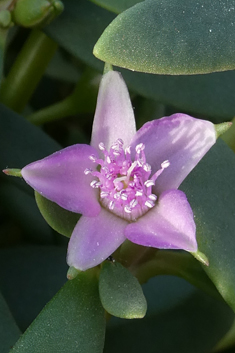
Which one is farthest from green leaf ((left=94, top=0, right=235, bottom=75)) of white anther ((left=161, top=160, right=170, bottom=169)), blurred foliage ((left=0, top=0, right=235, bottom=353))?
white anther ((left=161, top=160, right=170, bottom=169))

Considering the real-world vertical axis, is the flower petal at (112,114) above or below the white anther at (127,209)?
above

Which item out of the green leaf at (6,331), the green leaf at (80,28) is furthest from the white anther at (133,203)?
the green leaf at (80,28)

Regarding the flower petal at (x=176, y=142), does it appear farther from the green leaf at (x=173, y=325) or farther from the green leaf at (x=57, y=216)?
the green leaf at (x=173, y=325)

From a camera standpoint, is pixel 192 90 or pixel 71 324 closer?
pixel 71 324

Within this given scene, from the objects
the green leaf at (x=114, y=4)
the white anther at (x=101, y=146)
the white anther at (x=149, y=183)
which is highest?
the green leaf at (x=114, y=4)

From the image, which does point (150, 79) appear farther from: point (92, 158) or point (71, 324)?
point (71, 324)

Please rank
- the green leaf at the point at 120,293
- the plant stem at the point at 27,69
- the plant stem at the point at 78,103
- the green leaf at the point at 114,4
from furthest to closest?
1. the plant stem at the point at 78,103
2. the plant stem at the point at 27,69
3. the green leaf at the point at 114,4
4. the green leaf at the point at 120,293

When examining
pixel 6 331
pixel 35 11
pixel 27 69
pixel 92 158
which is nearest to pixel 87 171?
pixel 92 158

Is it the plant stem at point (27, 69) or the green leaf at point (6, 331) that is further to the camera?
the plant stem at point (27, 69)
